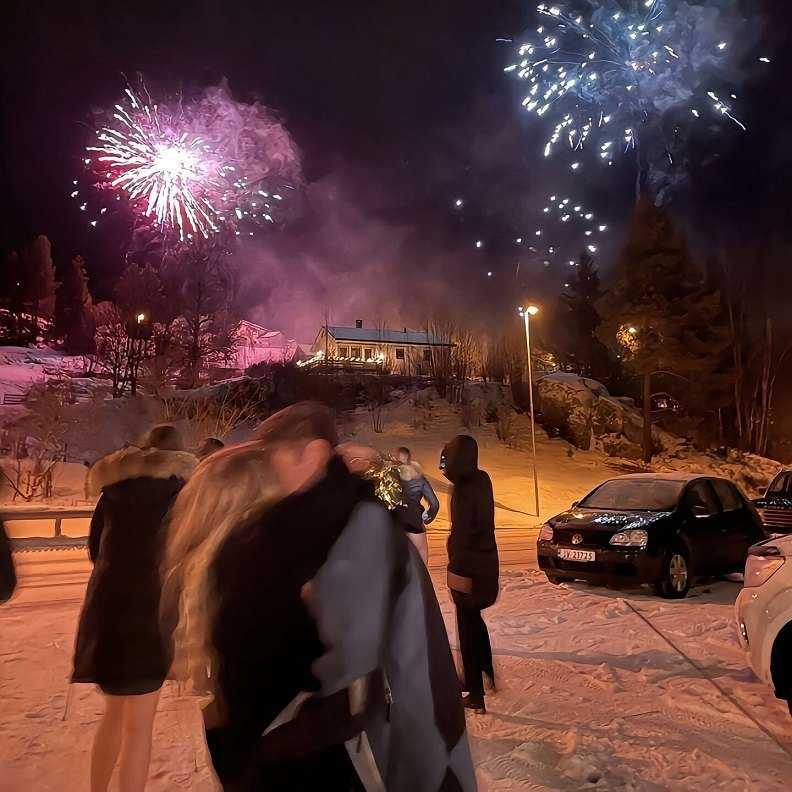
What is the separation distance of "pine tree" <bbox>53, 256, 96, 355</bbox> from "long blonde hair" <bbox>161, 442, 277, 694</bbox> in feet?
208

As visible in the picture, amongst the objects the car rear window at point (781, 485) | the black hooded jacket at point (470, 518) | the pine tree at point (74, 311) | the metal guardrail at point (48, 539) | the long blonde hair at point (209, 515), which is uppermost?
the pine tree at point (74, 311)

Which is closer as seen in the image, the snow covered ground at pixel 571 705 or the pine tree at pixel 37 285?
the snow covered ground at pixel 571 705

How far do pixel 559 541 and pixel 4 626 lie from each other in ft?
22.3

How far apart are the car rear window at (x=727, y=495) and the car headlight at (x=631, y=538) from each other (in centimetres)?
221

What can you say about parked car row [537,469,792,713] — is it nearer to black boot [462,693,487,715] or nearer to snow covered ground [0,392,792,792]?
snow covered ground [0,392,792,792]

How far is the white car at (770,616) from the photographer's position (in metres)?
4.40

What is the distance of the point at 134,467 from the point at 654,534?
23.6 ft

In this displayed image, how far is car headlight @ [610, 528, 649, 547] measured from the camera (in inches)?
332

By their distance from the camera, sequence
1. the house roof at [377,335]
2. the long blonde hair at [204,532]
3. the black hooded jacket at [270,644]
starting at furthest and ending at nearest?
the house roof at [377,335]
the long blonde hair at [204,532]
the black hooded jacket at [270,644]

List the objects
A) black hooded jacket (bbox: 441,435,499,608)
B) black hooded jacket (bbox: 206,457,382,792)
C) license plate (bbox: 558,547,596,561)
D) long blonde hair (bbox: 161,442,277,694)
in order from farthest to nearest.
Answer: license plate (bbox: 558,547,596,561), black hooded jacket (bbox: 441,435,499,608), long blonde hair (bbox: 161,442,277,694), black hooded jacket (bbox: 206,457,382,792)

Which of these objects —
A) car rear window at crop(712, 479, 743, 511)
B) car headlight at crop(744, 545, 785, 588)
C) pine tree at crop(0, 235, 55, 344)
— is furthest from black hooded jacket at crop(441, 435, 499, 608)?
pine tree at crop(0, 235, 55, 344)

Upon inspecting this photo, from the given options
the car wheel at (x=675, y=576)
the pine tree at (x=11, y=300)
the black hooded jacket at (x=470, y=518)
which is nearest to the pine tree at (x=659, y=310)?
the car wheel at (x=675, y=576)

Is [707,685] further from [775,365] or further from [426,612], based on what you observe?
[775,365]

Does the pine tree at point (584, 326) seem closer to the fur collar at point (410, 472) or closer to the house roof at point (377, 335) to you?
the house roof at point (377, 335)
